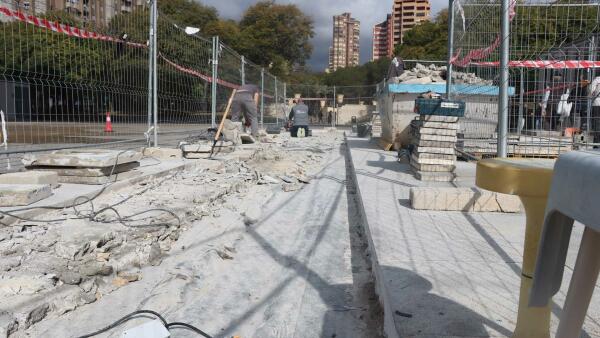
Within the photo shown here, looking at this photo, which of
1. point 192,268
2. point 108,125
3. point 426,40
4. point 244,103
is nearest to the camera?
point 192,268

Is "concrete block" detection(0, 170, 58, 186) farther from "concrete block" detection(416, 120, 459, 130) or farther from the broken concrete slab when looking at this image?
"concrete block" detection(416, 120, 459, 130)

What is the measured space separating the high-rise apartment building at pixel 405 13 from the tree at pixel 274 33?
211ft

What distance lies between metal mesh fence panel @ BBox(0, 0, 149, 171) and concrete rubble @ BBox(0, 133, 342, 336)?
3.14 feet

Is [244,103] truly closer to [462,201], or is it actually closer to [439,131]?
[439,131]

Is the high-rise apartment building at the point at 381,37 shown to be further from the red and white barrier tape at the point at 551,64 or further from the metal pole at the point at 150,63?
the red and white barrier tape at the point at 551,64

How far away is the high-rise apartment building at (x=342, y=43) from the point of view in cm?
13188

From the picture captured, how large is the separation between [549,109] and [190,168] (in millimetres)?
5802

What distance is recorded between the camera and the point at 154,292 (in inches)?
148

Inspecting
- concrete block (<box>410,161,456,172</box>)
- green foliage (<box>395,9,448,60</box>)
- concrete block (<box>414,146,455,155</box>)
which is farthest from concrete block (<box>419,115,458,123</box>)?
green foliage (<box>395,9,448,60</box>)

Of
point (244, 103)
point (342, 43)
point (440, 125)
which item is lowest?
point (440, 125)

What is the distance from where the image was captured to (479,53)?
6660 millimetres

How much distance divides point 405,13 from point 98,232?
11818 cm

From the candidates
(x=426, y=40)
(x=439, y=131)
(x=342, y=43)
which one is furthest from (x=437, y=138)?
(x=342, y=43)

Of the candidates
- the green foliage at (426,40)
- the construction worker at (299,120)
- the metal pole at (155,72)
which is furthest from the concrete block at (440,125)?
the green foliage at (426,40)
